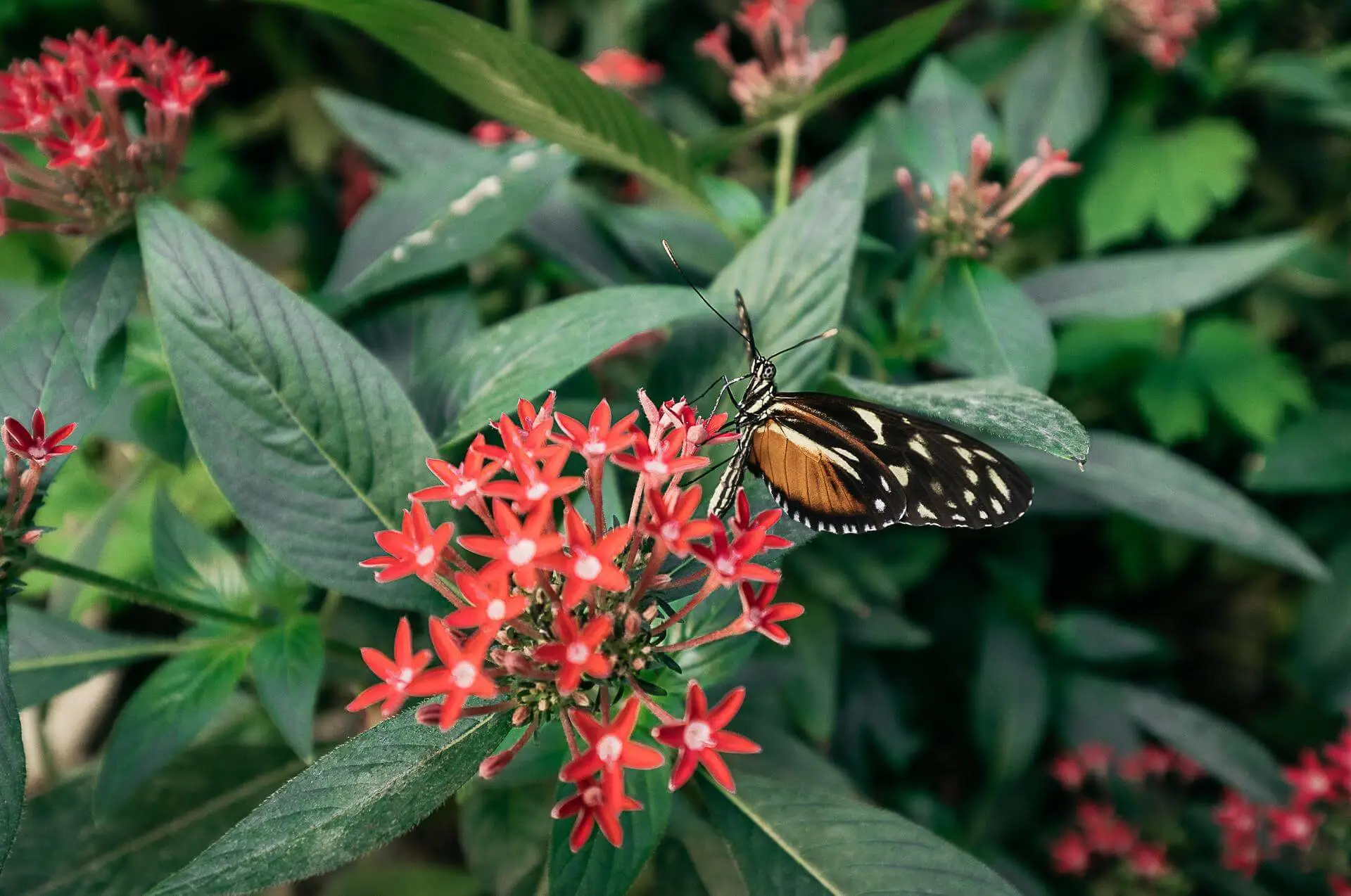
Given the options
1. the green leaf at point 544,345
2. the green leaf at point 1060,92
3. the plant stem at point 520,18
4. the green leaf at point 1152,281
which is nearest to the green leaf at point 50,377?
the green leaf at point 544,345

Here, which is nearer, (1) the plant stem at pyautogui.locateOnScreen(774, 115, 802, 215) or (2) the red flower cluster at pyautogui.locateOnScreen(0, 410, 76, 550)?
(2) the red flower cluster at pyautogui.locateOnScreen(0, 410, 76, 550)

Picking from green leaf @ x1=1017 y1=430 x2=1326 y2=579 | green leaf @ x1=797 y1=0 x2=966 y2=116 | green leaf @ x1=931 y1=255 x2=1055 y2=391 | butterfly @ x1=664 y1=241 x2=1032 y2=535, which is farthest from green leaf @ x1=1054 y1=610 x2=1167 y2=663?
green leaf @ x1=797 y1=0 x2=966 y2=116

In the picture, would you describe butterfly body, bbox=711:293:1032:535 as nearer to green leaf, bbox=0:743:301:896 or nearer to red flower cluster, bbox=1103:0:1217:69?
green leaf, bbox=0:743:301:896

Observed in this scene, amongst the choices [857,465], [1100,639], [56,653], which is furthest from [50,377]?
[1100,639]

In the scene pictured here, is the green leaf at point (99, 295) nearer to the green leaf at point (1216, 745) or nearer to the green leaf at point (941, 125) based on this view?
the green leaf at point (941, 125)

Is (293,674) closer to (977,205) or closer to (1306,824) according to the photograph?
(977,205)

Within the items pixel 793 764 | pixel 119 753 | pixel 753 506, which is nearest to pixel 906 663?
pixel 793 764

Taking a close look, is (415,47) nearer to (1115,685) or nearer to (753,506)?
(753,506)
